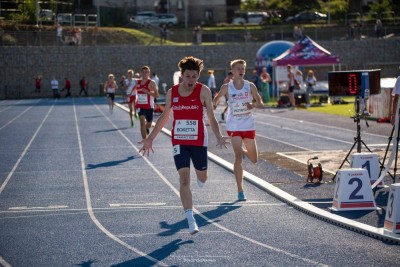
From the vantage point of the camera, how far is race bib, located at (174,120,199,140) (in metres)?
11.2

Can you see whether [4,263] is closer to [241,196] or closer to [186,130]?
[186,130]

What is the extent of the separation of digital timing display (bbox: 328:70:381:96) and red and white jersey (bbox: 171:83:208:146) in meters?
5.79

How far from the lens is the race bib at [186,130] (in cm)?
1121

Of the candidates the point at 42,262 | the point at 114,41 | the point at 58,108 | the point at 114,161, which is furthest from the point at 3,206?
the point at 114,41

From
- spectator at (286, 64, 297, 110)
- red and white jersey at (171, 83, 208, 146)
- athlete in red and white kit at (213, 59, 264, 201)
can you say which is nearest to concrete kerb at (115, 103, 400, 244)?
athlete in red and white kit at (213, 59, 264, 201)

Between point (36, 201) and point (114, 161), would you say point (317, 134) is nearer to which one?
point (114, 161)

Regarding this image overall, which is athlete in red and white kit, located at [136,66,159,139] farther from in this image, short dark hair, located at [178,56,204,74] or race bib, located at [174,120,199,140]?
short dark hair, located at [178,56,204,74]

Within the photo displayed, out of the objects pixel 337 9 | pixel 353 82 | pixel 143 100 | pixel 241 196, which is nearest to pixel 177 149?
pixel 241 196

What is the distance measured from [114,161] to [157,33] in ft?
184

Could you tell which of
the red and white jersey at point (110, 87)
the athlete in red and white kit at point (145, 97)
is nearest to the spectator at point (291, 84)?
the red and white jersey at point (110, 87)

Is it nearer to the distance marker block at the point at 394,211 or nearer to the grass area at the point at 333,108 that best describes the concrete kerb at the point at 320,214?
the distance marker block at the point at 394,211

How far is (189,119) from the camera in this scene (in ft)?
36.8

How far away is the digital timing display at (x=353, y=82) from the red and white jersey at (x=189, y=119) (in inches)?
228

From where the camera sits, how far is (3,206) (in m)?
13.9
